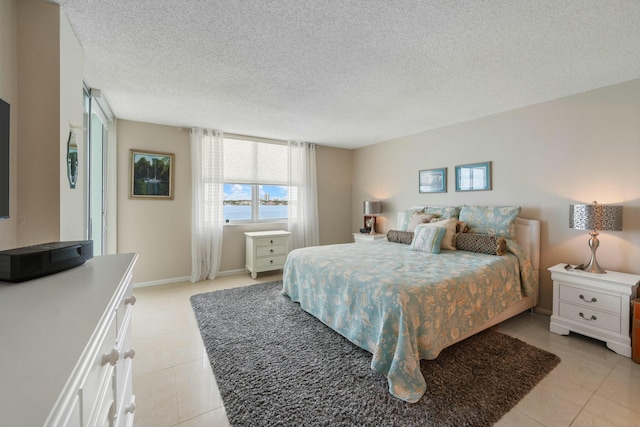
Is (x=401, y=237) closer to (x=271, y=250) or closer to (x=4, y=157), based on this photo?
(x=271, y=250)

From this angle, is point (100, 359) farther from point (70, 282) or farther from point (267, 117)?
point (267, 117)

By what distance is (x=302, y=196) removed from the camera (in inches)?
193

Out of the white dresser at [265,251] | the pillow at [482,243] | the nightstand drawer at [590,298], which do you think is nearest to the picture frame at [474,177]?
the pillow at [482,243]

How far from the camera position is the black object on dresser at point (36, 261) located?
95 centimetres

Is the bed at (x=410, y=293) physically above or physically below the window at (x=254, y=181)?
below

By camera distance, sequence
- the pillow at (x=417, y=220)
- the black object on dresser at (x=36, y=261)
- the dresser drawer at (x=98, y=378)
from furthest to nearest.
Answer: the pillow at (x=417, y=220) < the black object on dresser at (x=36, y=261) < the dresser drawer at (x=98, y=378)

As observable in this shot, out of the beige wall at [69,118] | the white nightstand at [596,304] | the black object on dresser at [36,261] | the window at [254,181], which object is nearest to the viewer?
the black object on dresser at [36,261]

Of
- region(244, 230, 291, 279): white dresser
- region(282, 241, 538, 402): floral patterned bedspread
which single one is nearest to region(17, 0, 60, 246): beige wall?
region(282, 241, 538, 402): floral patterned bedspread

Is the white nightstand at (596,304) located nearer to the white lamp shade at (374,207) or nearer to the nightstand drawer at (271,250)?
the white lamp shade at (374,207)

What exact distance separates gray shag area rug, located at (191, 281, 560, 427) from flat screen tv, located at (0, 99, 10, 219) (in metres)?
1.49

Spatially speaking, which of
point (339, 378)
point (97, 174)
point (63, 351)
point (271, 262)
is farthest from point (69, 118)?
point (271, 262)

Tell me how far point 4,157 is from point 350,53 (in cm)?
206

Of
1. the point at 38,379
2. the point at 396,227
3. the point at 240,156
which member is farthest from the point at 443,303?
the point at 240,156

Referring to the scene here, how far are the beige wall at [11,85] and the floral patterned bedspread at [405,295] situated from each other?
2.04 metres
